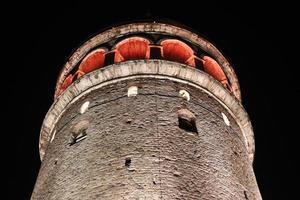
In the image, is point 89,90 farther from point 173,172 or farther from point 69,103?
point 173,172

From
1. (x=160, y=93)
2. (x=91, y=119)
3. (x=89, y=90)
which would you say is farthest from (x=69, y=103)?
(x=160, y=93)

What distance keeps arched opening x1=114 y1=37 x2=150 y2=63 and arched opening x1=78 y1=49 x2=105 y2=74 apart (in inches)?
22.5

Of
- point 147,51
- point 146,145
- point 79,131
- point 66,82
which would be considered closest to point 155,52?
point 147,51

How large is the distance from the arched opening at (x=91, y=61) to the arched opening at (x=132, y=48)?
1.88ft

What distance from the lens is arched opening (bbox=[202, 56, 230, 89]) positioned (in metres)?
14.4

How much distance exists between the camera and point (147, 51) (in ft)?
45.1

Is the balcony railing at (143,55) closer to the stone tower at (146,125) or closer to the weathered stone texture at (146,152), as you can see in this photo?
the stone tower at (146,125)

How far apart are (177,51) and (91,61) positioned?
2615 millimetres

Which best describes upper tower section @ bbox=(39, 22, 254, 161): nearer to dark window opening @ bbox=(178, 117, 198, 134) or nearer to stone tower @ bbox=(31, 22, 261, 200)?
stone tower @ bbox=(31, 22, 261, 200)

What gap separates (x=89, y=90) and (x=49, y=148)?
184 centimetres

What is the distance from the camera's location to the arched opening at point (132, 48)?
45.9 ft

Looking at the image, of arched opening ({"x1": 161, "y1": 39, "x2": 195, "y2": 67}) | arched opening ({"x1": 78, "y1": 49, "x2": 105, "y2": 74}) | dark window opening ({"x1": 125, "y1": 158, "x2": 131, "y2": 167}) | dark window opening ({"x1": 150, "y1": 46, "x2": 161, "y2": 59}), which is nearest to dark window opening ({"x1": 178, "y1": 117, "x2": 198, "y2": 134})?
dark window opening ({"x1": 125, "y1": 158, "x2": 131, "y2": 167})

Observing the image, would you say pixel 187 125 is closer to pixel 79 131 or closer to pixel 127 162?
pixel 127 162

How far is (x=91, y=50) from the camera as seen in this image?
14.8 m
